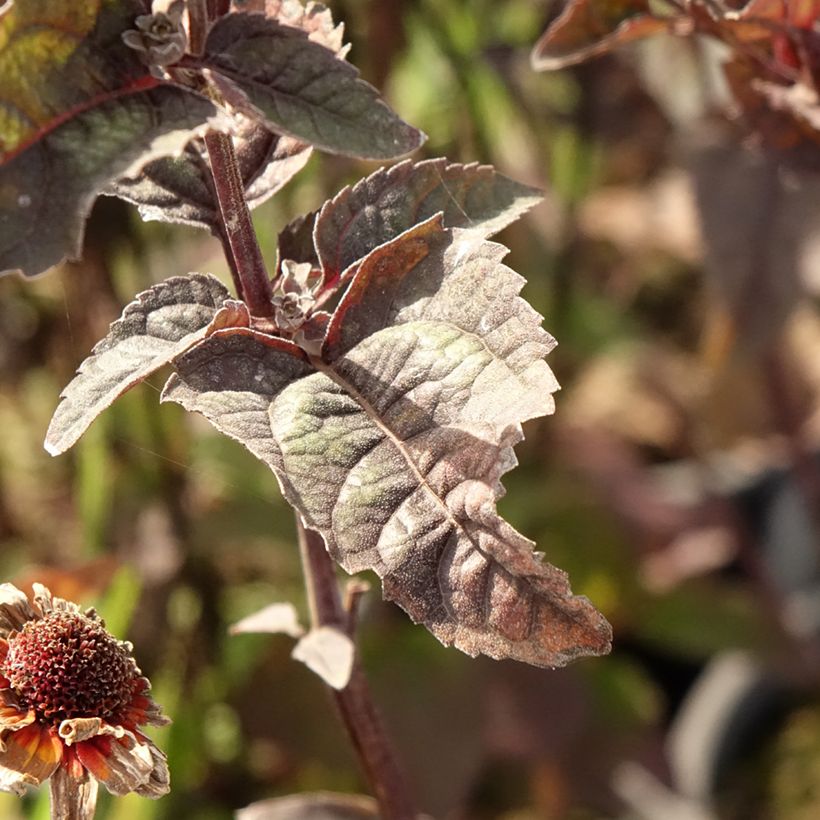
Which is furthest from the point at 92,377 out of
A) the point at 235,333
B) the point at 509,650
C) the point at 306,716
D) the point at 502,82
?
the point at 502,82

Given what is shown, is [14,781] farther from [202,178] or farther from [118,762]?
[202,178]

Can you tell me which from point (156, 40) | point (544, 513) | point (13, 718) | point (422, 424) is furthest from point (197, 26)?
point (544, 513)

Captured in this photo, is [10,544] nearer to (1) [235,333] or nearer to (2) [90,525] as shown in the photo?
(2) [90,525]

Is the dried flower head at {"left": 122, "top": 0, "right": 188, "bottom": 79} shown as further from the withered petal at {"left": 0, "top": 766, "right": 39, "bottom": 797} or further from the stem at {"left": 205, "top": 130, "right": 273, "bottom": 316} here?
the withered petal at {"left": 0, "top": 766, "right": 39, "bottom": 797}

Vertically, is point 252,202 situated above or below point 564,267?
above

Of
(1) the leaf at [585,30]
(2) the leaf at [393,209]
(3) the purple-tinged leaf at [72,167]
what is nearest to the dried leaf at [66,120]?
(3) the purple-tinged leaf at [72,167]

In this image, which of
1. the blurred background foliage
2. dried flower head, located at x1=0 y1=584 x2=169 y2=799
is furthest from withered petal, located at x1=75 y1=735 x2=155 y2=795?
the blurred background foliage
